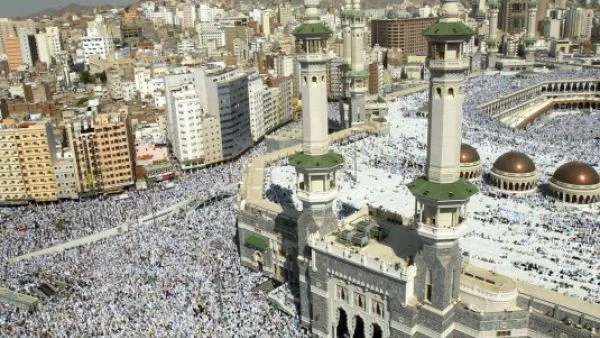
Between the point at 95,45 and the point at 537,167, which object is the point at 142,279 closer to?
the point at 537,167

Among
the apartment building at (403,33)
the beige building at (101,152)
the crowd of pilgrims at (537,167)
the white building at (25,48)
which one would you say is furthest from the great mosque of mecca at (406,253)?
the white building at (25,48)

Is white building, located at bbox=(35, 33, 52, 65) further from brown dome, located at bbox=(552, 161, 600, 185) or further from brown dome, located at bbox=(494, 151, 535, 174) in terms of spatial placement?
brown dome, located at bbox=(552, 161, 600, 185)

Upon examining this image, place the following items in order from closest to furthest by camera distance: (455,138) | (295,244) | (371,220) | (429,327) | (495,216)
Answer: (455,138), (429,327), (371,220), (295,244), (495,216)

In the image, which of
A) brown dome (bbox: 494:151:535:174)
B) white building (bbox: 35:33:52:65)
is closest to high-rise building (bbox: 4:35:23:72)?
white building (bbox: 35:33:52:65)

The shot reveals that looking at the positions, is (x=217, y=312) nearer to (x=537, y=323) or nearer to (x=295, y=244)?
(x=295, y=244)

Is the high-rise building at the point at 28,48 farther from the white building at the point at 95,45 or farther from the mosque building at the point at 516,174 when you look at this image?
the mosque building at the point at 516,174

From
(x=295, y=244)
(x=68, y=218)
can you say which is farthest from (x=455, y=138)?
(x=68, y=218)
